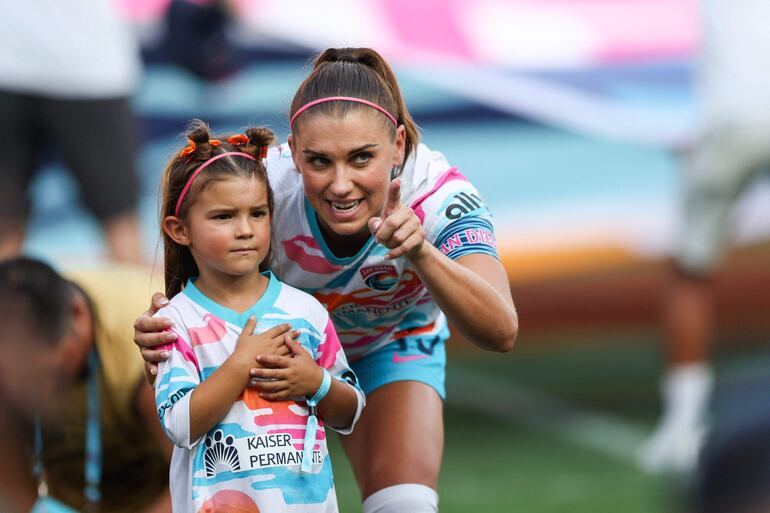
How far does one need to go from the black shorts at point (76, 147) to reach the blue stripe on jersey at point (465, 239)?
285 centimetres

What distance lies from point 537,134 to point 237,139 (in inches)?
196

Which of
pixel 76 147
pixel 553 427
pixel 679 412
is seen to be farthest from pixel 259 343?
pixel 553 427

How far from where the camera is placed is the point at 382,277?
11.0 ft

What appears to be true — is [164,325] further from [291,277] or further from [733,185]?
[733,185]

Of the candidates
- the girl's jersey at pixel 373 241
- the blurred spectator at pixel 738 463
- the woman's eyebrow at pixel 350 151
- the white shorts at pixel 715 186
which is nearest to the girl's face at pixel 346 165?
the woman's eyebrow at pixel 350 151

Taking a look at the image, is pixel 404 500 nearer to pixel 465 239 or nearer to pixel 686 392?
pixel 465 239

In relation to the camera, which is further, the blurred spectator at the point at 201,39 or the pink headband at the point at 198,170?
the blurred spectator at the point at 201,39

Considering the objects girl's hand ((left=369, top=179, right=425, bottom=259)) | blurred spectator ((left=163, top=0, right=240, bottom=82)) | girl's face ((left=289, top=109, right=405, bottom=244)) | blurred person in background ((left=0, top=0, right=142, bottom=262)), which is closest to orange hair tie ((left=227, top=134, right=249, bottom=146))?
girl's face ((left=289, top=109, right=405, bottom=244))

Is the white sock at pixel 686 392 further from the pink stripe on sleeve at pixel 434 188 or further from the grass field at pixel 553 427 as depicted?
the pink stripe on sleeve at pixel 434 188

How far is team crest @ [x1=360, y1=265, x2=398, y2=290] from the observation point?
333 cm

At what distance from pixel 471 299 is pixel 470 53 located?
195 inches

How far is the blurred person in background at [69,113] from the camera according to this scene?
568 cm

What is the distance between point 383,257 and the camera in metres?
3.29

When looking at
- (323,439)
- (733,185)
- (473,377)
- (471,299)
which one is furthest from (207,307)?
(473,377)
